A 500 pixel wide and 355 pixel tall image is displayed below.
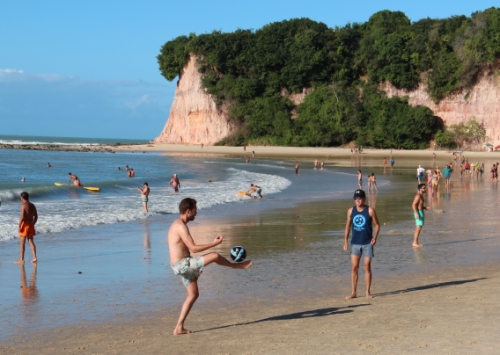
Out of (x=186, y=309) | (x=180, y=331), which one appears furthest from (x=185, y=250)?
(x=180, y=331)

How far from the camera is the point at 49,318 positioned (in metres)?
7.82

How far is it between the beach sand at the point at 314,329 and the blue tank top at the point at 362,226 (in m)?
0.84

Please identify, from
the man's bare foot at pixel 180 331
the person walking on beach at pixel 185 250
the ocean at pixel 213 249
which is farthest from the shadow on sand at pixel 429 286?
the man's bare foot at pixel 180 331

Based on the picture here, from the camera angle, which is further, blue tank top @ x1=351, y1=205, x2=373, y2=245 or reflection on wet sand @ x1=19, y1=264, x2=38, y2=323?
blue tank top @ x1=351, y1=205, x2=373, y2=245

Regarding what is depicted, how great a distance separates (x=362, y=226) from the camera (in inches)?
341

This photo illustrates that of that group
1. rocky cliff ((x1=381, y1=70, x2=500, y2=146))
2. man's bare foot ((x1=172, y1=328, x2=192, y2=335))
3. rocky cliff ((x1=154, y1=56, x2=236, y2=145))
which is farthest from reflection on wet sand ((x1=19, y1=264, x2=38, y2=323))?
rocky cliff ((x1=154, y1=56, x2=236, y2=145))

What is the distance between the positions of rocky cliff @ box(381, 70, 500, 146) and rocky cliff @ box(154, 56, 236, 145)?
30.1m

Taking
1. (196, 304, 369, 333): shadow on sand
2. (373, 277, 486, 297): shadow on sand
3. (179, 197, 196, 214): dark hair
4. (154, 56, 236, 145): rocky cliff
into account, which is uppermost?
(154, 56, 236, 145): rocky cliff

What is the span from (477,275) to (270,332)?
463 cm

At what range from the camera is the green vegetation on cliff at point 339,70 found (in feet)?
262

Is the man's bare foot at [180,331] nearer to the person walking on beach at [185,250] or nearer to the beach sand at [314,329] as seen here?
the beach sand at [314,329]

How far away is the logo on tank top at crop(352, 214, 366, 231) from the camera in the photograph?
341 inches

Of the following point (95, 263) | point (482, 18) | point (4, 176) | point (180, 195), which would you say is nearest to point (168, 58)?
point (482, 18)

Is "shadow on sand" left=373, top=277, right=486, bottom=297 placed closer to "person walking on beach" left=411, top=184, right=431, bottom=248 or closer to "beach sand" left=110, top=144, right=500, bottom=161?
"person walking on beach" left=411, top=184, right=431, bottom=248
